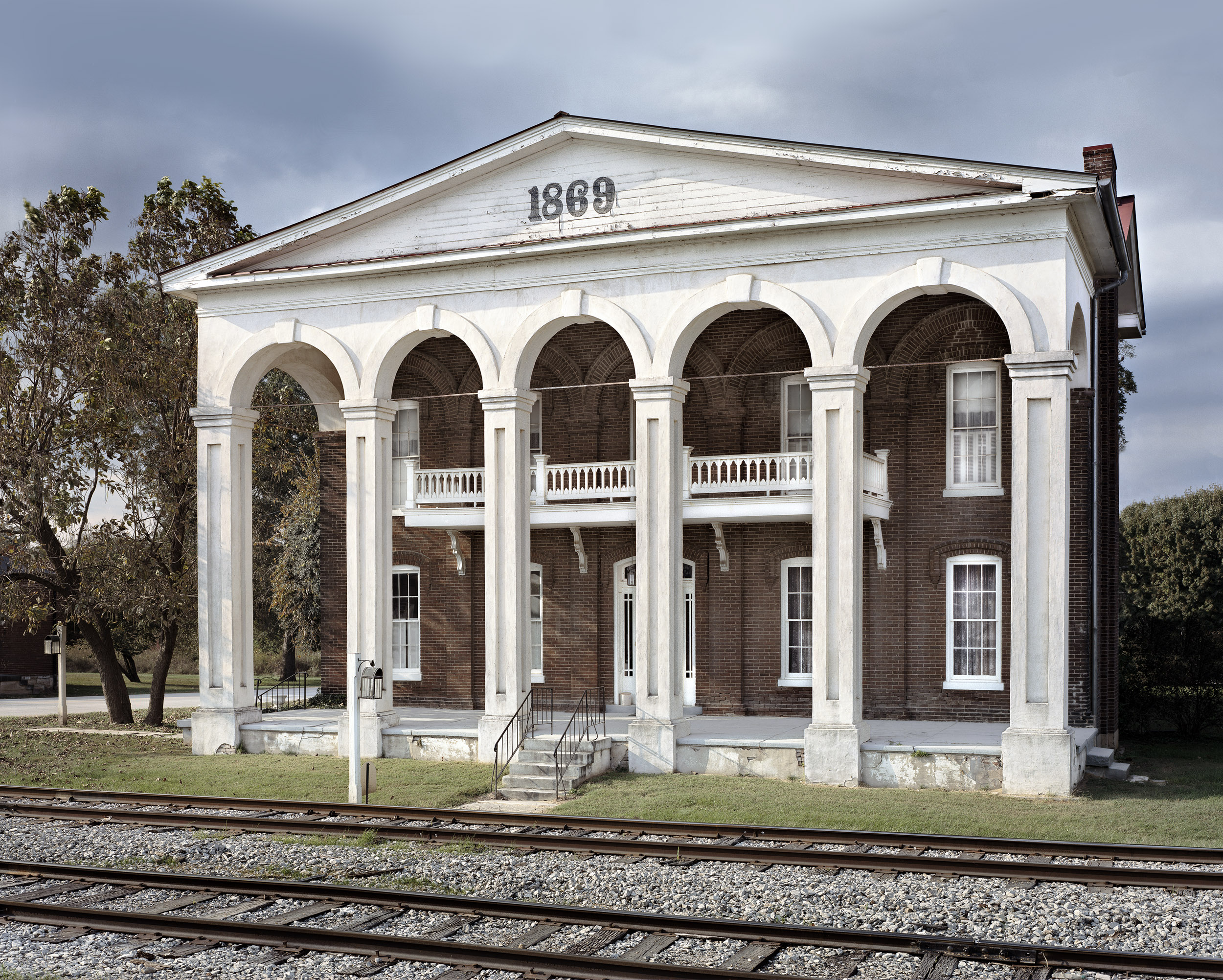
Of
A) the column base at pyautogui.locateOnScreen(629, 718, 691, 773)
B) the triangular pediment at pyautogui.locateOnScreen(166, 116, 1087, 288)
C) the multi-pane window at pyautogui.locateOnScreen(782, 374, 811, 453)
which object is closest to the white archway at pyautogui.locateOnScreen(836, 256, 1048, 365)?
the triangular pediment at pyautogui.locateOnScreen(166, 116, 1087, 288)

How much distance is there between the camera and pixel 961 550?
853 inches

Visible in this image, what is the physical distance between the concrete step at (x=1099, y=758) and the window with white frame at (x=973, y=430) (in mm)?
4838

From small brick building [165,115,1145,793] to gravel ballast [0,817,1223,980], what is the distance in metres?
5.87

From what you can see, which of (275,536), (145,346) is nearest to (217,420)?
(145,346)

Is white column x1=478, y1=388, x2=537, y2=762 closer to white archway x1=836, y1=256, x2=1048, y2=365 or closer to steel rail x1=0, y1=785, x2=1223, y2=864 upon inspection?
steel rail x1=0, y1=785, x2=1223, y2=864

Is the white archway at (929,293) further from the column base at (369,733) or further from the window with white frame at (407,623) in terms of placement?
the window with white frame at (407,623)

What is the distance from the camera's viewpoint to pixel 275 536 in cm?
3894

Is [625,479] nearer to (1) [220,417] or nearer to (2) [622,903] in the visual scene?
(1) [220,417]

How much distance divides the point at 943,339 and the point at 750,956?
48.6ft

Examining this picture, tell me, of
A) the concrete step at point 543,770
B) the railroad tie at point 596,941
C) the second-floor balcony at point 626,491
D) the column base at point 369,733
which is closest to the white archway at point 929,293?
the second-floor balcony at point 626,491

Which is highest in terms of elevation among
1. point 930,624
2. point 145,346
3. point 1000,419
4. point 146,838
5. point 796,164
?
point 796,164

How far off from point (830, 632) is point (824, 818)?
367cm

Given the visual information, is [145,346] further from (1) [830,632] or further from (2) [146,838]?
(1) [830,632]

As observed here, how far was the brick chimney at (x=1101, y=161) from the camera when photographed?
21.8m
